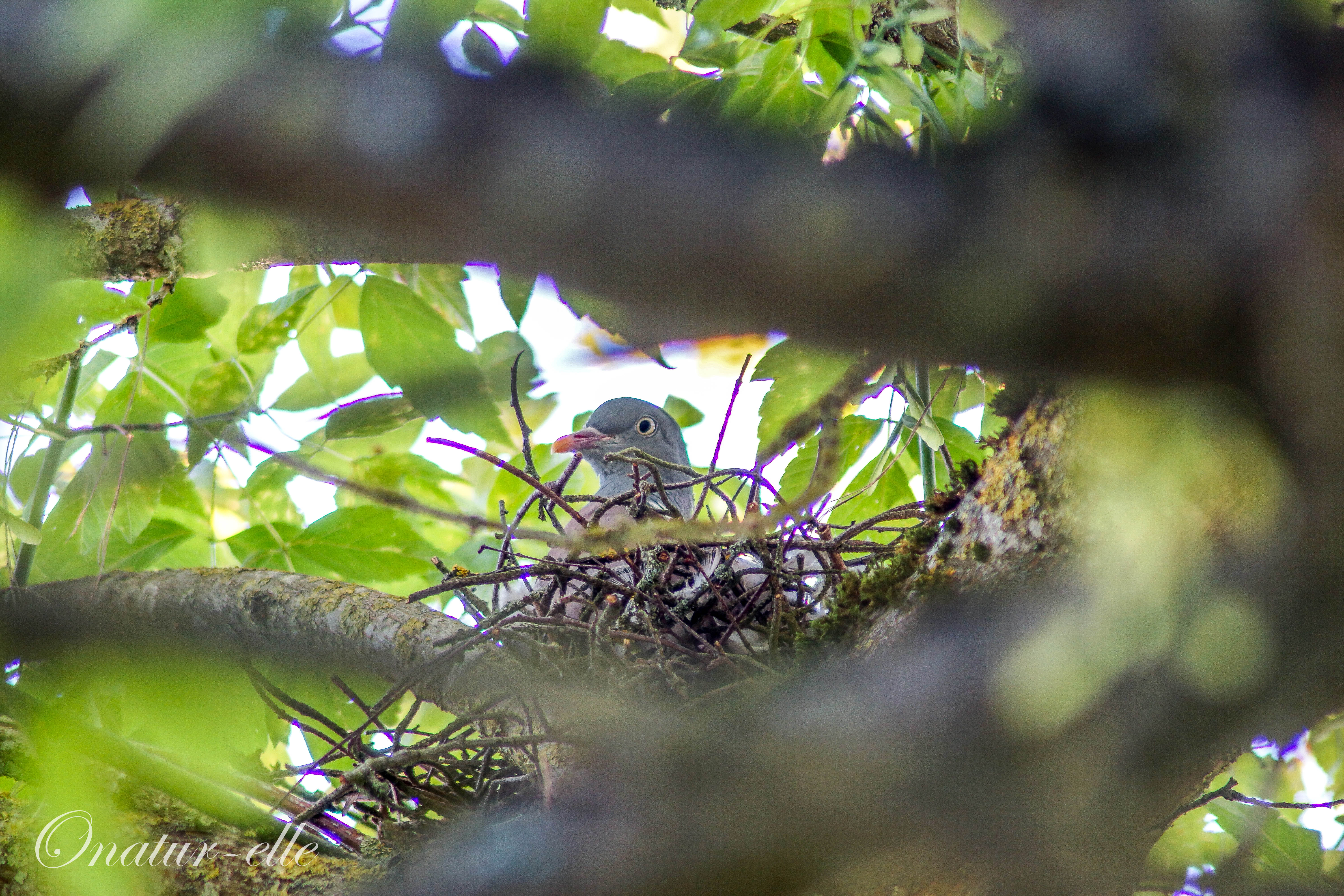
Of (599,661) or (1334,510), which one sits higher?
(599,661)

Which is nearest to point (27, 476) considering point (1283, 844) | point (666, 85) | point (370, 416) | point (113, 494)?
point (113, 494)

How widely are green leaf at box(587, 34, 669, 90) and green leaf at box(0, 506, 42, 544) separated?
5.11ft

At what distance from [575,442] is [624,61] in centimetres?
167

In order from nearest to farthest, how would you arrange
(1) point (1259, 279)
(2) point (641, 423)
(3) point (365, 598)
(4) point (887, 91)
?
1. (1) point (1259, 279)
2. (4) point (887, 91)
3. (3) point (365, 598)
4. (2) point (641, 423)

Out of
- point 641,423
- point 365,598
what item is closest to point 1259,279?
point 365,598

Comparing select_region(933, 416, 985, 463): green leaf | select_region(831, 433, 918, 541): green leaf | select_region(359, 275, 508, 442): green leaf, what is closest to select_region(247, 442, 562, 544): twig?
select_region(359, 275, 508, 442): green leaf

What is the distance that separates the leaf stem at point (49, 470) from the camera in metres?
2.21

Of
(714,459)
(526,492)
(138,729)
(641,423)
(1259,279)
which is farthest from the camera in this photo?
(641,423)

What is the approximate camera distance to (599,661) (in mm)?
1914

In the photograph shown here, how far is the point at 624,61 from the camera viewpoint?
189 centimetres

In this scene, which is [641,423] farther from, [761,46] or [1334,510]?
[1334,510]

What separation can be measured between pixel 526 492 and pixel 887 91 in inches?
79.7

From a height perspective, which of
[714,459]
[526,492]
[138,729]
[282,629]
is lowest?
[138,729]

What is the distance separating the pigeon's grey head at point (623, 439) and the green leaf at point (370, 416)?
1.03 m
